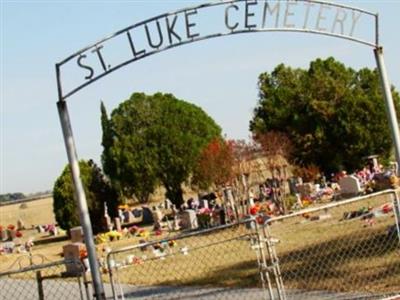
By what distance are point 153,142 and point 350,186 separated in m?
19.7

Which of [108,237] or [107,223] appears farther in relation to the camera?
A: [107,223]

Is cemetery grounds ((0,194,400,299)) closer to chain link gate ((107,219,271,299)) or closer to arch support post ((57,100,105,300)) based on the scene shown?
chain link gate ((107,219,271,299))

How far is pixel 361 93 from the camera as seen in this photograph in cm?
4259

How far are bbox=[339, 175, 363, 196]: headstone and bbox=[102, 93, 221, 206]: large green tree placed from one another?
16512 millimetres

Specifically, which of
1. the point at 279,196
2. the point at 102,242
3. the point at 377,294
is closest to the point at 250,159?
the point at 279,196

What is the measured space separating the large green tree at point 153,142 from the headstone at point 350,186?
1651cm

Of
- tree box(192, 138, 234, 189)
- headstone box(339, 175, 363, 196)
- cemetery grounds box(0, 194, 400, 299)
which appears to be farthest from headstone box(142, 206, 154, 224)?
cemetery grounds box(0, 194, 400, 299)

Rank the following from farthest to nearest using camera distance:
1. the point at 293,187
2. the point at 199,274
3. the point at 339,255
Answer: the point at 293,187, the point at 199,274, the point at 339,255

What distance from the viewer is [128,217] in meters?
40.4

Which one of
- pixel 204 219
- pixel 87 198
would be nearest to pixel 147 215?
pixel 87 198

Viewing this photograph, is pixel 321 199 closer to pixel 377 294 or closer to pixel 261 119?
pixel 261 119

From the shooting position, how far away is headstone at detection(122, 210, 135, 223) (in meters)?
40.1

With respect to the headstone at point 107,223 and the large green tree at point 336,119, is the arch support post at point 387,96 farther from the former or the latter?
the large green tree at point 336,119

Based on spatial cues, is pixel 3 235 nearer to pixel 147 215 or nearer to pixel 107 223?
pixel 147 215
